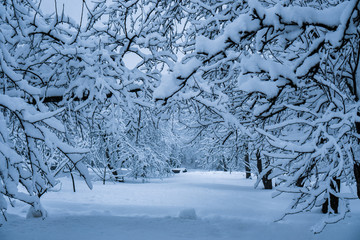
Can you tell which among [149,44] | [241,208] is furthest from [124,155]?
[149,44]

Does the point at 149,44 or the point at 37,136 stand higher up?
the point at 149,44

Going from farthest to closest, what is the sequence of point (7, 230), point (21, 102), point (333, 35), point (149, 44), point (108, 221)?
point (108, 221) → point (7, 230) → point (149, 44) → point (21, 102) → point (333, 35)

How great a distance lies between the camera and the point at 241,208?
27.0 ft

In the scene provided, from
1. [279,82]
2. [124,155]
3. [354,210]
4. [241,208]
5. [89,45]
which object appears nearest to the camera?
[279,82]

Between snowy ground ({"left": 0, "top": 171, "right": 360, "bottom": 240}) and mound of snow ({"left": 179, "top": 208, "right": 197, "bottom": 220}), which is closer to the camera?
snowy ground ({"left": 0, "top": 171, "right": 360, "bottom": 240})

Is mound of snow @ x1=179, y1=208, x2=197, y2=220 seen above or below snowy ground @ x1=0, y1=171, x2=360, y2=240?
above

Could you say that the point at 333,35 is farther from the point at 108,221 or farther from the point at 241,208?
the point at 241,208

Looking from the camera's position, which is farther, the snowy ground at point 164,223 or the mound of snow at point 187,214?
the mound of snow at point 187,214

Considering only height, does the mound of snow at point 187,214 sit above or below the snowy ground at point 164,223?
above

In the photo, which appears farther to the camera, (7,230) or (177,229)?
(177,229)

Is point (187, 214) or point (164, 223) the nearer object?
point (164, 223)

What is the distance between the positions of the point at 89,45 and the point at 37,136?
76.7 inches

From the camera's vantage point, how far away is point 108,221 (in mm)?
6383

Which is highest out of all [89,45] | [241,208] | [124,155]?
[89,45]
